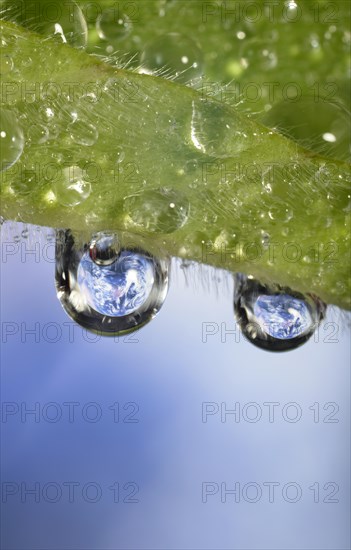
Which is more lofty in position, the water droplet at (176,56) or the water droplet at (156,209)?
the water droplet at (176,56)

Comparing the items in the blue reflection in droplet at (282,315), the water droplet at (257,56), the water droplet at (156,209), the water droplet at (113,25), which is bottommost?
the blue reflection in droplet at (282,315)

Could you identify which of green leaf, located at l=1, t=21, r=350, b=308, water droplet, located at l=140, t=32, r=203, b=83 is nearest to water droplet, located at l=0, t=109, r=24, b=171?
green leaf, located at l=1, t=21, r=350, b=308

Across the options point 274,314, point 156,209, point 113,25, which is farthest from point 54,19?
point 274,314

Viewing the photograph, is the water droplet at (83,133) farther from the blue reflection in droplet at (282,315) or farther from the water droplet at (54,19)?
the blue reflection in droplet at (282,315)

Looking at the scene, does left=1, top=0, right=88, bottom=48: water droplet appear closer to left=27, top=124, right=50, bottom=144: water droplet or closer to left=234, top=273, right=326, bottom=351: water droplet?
A: left=27, top=124, right=50, bottom=144: water droplet

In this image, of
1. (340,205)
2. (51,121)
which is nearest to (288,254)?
(340,205)

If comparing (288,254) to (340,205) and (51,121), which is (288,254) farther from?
(51,121)

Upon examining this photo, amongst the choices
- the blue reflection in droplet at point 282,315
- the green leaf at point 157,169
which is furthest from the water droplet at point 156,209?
the blue reflection in droplet at point 282,315

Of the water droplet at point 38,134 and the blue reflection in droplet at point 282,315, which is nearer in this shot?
the water droplet at point 38,134
